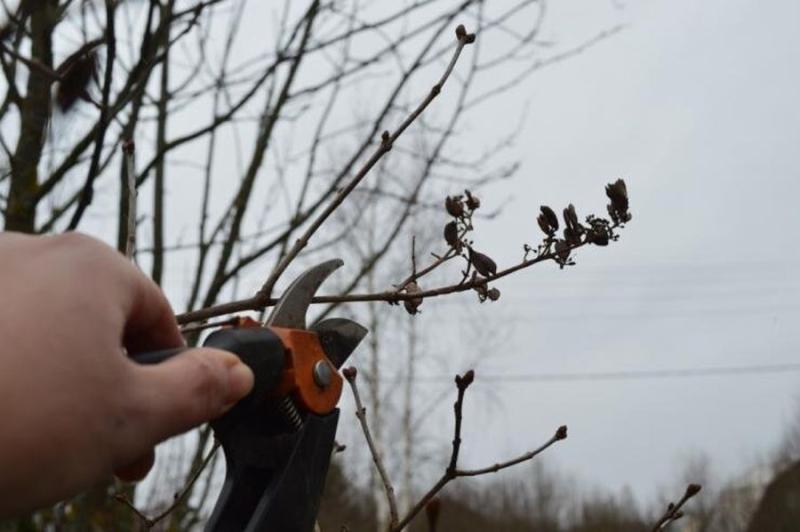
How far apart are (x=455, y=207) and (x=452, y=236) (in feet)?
0.15

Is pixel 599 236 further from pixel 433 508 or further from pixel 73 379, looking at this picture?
pixel 73 379

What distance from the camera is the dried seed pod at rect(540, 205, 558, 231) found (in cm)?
149

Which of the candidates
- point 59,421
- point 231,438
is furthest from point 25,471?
point 231,438

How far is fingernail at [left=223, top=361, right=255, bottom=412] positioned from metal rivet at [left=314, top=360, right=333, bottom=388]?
14.0 inches

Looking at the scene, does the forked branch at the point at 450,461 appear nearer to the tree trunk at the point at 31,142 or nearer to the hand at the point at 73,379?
the hand at the point at 73,379

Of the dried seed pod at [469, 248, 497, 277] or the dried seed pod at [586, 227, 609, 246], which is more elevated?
the dried seed pod at [586, 227, 609, 246]

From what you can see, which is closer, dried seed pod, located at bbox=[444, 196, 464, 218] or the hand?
the hand

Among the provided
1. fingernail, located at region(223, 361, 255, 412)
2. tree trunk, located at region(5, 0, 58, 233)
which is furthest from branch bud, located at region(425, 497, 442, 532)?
tree trunk, located at region(5, 0, 58, 233)

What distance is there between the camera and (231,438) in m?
1.23

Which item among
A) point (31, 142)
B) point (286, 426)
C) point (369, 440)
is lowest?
point (369, 440)

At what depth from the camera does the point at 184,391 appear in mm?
764

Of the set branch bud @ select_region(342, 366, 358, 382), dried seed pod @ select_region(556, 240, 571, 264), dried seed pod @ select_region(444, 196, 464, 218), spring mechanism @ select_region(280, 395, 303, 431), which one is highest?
dried seed pod @ select_region(444, 196, 464, 218)

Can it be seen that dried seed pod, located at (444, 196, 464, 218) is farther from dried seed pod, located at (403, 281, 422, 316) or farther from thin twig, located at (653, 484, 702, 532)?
thin twig, located at (653, 484, 702, 532)

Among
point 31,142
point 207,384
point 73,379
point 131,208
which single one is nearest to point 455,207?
point 131,208
